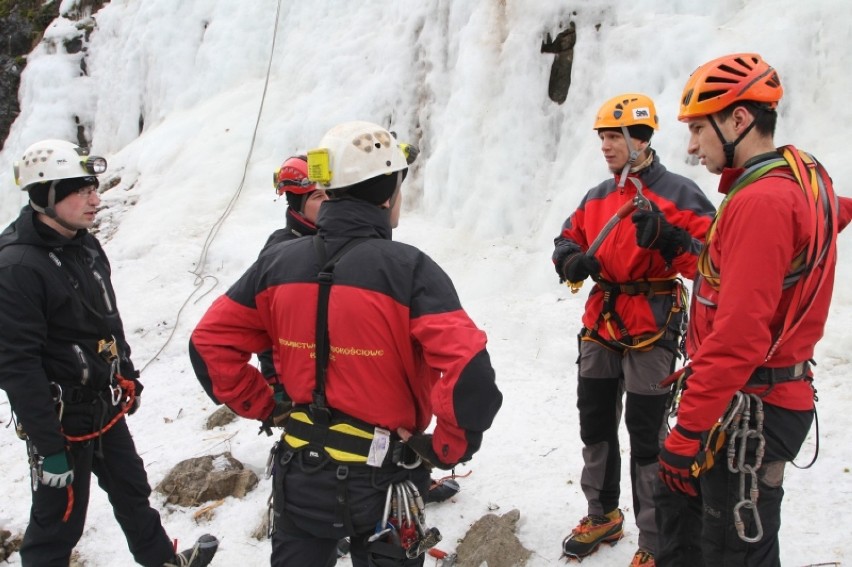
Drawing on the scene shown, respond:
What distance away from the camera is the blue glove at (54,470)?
3623 mm

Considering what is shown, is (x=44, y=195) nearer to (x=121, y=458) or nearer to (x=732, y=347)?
(x=121, y=458)

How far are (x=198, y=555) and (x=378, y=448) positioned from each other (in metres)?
2.44

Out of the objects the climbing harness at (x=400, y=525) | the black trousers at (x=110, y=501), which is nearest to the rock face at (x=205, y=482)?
the black trousers at (x=110, y=501)

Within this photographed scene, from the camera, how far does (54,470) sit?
362 centimetres

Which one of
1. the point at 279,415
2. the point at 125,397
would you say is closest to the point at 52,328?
the point at 125,397

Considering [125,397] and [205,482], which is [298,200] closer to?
[125,397]

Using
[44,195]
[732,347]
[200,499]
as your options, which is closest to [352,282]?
[732,347]

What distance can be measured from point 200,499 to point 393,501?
10.1 ft

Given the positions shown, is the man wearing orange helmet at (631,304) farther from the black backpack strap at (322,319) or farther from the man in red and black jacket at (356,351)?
the black backpack strap at (322,319)

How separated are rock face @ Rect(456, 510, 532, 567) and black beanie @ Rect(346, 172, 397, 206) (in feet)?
8.32

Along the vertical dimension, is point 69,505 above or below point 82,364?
below

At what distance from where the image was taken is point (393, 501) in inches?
108

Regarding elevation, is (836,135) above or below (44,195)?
above

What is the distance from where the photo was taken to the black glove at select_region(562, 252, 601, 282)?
392cm
